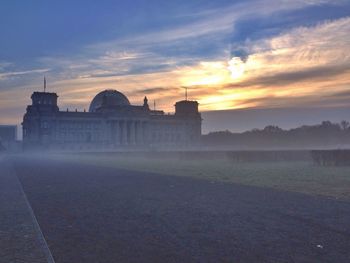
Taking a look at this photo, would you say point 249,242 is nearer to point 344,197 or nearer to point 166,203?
point 166,203

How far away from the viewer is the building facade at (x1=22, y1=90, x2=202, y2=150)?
14612 centimetres

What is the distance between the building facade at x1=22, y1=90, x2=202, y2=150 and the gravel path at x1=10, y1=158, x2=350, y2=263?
408 feet

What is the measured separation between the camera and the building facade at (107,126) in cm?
14612

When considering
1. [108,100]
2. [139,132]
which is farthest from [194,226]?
[108,100]

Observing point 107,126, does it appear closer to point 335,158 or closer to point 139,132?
point 139,132

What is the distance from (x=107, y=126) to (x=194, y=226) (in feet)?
487

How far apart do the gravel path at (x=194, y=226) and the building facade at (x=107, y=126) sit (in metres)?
124

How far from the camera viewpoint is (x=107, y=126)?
15888cm

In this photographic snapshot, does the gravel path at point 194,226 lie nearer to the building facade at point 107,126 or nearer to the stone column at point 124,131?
the building facade at point 107,126

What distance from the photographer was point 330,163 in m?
45.2

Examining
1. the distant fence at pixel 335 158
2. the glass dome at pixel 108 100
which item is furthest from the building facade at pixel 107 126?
the distant fence at pixel 335 158

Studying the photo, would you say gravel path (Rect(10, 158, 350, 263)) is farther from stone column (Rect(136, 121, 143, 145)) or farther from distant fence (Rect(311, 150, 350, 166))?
stone column (Rect(136, 121, 143, 145))

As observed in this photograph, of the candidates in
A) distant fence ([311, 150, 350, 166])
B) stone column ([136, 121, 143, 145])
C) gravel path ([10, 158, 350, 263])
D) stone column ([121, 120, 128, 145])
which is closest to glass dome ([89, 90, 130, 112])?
stone column ([121, 120, 128, 145])

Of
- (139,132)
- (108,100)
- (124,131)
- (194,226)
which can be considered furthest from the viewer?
(108,100)
